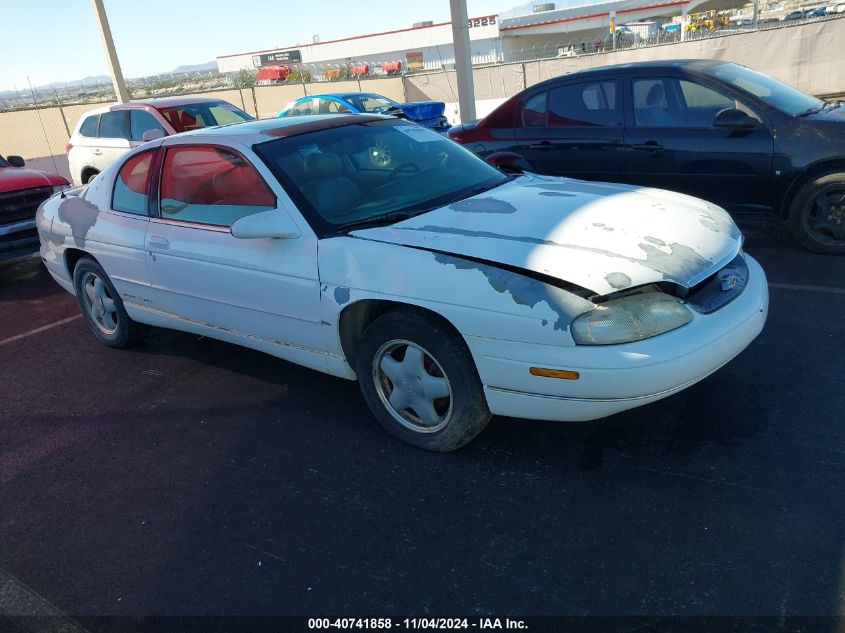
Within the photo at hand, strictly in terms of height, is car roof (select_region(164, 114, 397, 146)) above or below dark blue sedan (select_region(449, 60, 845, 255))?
above

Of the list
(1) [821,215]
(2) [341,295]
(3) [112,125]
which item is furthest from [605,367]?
(3) [112,125]

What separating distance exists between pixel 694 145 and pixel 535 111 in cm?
166

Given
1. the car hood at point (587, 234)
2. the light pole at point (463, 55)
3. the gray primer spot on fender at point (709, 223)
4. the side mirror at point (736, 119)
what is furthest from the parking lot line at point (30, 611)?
the light pole at point (463, 55)

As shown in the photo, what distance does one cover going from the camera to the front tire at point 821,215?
5.61 m

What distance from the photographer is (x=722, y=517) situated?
108 inches

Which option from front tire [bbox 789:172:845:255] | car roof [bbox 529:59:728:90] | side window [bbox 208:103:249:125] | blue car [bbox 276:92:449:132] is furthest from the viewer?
blue car [bbox 276:92:449:132]

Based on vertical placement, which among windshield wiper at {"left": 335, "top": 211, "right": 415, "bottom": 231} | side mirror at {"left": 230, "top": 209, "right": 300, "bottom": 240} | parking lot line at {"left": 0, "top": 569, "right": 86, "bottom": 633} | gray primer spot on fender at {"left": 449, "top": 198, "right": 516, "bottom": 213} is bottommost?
parking lot line at {"left": 0, "top": 569, "right": 86, "bottom": 633}

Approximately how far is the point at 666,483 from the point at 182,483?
2276 mm

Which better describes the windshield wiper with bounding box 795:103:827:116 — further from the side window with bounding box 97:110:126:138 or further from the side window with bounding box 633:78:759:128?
the side window with bounding box 97:110:126:138

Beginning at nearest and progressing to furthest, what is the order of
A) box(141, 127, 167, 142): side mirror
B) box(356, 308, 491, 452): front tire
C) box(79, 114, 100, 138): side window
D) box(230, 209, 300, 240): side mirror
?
1. box(356, 308, 491, 452): front tire
2. box(230, 209, 300, 240): side mirror
3. box(141, 127, 167, 142): side mirror
4. box(79, 114, 100, 138): side window

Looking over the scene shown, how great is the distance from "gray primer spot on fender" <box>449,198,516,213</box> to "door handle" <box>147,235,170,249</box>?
1.83m

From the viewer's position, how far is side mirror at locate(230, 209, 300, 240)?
11.5 ft

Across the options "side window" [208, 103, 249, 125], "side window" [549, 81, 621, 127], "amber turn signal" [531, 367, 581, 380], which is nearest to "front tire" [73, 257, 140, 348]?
"amber turn signal" [531, 367, 581, 380]

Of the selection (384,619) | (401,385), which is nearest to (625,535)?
(384,619)
